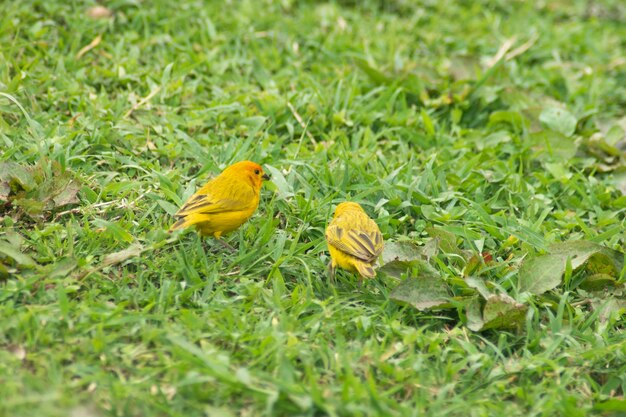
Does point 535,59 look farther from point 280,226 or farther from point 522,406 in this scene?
point 522,406

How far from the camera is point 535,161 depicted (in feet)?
18.7

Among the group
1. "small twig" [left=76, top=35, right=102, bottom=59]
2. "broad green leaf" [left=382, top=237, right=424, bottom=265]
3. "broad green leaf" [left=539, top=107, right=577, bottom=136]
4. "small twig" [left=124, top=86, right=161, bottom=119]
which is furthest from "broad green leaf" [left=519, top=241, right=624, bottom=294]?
"small twig" [left=76, top=35, right=102, bottom=59]

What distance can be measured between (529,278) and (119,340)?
2268 millimetres

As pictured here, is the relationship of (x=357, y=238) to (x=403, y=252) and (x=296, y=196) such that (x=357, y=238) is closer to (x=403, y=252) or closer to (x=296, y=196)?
(x=403, y=252)

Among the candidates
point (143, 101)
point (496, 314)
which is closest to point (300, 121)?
point (143, 101)

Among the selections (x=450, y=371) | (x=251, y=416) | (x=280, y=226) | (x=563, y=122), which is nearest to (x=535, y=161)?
(x=563, y=122)

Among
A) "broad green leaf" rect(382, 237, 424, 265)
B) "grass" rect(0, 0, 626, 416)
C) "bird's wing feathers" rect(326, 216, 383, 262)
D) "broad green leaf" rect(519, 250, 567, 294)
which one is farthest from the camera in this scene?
"broad green leaf" rect(382, 237, 424, 265)

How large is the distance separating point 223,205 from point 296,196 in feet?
2.47

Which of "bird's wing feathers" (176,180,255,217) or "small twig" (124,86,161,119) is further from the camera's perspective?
"small twig" (124,86,161,119)

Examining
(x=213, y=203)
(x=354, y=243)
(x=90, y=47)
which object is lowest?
(x=354, y=243)

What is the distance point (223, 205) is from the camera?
4129mm

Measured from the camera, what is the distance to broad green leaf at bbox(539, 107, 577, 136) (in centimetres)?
586

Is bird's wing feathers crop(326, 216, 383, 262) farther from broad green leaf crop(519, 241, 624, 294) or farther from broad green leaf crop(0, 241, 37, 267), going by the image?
broad green leaf crop(0, 241, 37, 267)

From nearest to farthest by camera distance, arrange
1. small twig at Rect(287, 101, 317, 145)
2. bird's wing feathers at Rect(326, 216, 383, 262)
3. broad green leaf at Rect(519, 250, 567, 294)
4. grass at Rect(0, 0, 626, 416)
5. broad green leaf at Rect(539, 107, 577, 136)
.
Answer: grass at Rect(0, 0, 626, 416)
bird's wing feathers at Rect(326, 216, 383, 262)
broad green leaf at Rect(519, 250, 567, 294)
small twig at Rect(287, 101, 317, 145)
broad green leaf at Rect(539, 107, 577, 136)
